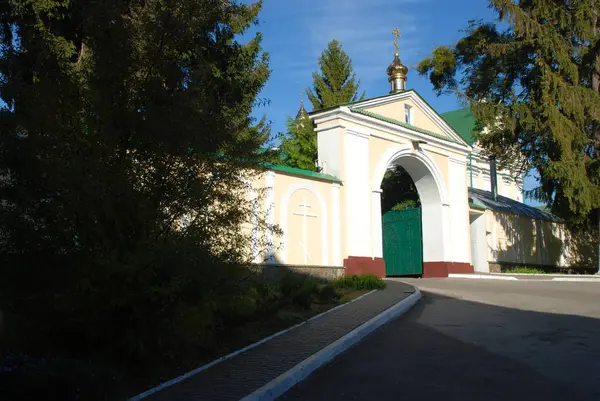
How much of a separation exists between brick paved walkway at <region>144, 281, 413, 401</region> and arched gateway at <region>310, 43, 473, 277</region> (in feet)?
35.1

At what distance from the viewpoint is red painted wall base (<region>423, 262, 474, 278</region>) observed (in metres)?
25.6

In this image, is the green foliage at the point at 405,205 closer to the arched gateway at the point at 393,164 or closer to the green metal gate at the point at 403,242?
the green metal gate at the point at 403,242

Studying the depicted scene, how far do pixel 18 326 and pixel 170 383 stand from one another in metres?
1.89

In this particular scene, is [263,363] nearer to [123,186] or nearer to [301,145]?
[123,186]

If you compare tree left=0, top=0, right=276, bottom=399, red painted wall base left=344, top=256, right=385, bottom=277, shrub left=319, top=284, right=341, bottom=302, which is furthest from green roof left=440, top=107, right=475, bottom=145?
tree left=0, top=0, right=276, bottom=399

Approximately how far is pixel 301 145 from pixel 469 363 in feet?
83.5

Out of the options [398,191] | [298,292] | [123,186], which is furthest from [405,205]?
[123,186]

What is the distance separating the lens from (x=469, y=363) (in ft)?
23.3

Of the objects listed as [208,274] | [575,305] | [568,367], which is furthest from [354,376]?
[575,305]

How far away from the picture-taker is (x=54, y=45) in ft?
23.9

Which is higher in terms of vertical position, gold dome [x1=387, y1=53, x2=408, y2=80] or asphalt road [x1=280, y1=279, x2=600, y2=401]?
gold dome [x1=387, y1=53, x2=408, y2=80]

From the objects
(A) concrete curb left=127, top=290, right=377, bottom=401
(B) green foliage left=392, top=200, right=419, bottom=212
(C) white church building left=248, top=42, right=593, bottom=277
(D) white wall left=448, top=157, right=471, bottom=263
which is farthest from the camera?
(B) green foliage left=392, top=200, right=419, bottom=212

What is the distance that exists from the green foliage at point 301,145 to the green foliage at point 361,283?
15232mm

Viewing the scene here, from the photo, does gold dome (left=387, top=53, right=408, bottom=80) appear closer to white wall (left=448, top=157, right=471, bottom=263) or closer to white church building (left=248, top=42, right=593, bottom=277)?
white church building (left=248, top=42, right=593, bottom=277)
